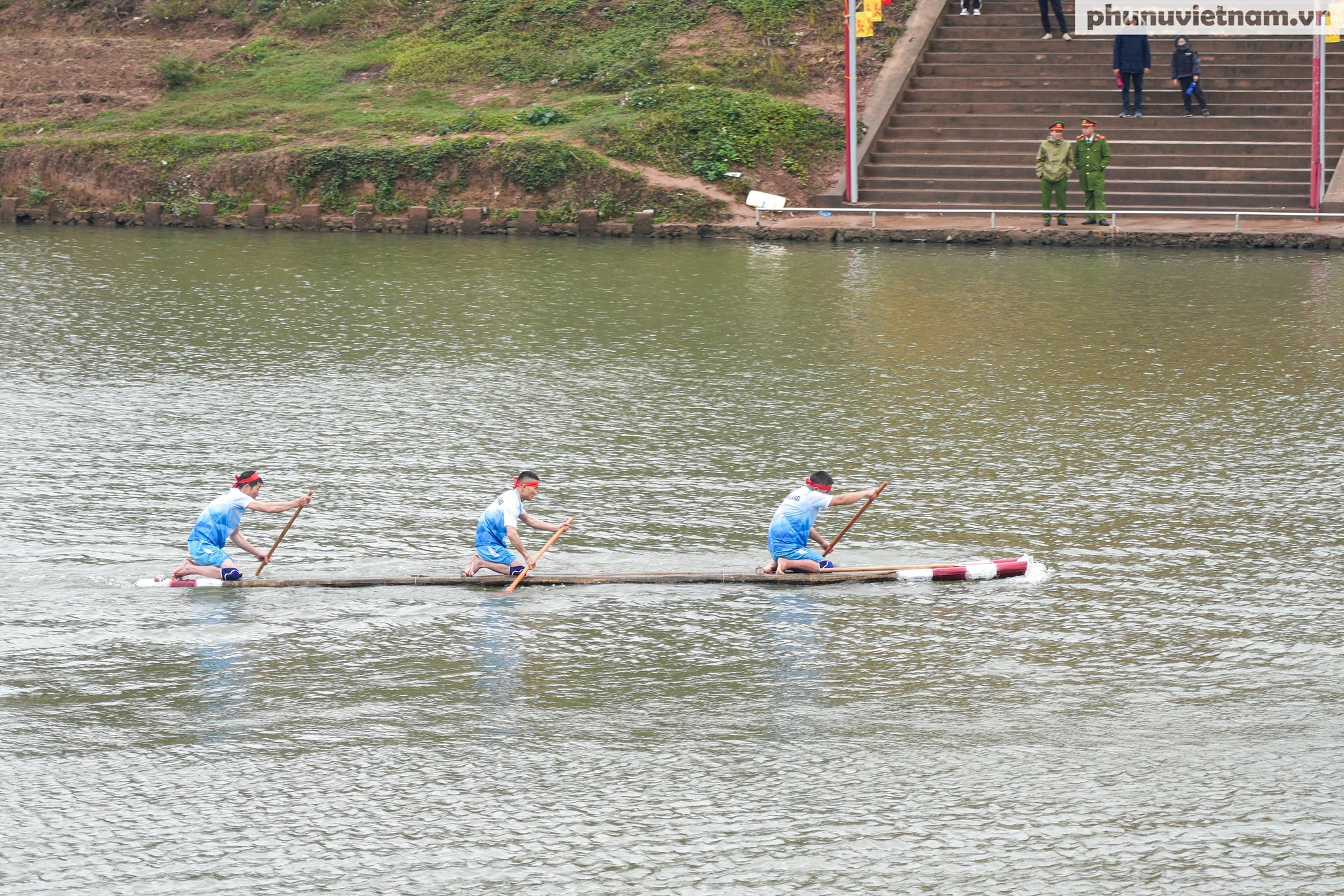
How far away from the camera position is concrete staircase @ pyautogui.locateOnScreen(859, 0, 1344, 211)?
33.5m

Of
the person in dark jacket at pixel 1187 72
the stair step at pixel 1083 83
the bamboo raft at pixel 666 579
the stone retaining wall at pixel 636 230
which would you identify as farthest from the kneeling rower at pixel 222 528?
the person in dark jacket at pixel 1187 72

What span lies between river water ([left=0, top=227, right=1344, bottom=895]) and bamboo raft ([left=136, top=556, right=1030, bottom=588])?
106mm

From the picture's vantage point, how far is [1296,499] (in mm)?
16828

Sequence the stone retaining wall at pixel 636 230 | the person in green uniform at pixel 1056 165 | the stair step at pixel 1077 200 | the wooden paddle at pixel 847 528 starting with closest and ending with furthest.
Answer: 1. the wooden paddle at pixel 847 528
2. the stone retaining wall at pixel 636 230
3. the person in green uniform at pixel 1056 165
4. the stair step at pixel 1077 200

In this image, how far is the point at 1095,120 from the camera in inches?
1396

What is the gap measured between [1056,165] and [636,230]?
9.20m

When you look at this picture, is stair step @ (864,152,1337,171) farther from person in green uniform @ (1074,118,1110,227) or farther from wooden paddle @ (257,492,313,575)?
wooden paddle @ (257,492,313,575)

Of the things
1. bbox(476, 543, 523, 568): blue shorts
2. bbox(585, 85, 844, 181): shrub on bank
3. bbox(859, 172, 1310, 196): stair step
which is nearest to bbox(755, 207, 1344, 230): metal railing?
bbox(859, 172, 1310, 196): stair step

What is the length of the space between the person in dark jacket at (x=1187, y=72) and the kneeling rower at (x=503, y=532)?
25111mm

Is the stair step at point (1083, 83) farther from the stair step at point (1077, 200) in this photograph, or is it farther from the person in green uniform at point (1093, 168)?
the person in green uniform at point (1093, 168)

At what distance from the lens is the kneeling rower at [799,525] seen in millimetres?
14977

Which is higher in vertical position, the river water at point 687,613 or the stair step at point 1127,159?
the stair step at point 1127,159

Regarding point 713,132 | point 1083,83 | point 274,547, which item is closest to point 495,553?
point 274,547

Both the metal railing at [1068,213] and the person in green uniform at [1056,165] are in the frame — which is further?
the person in green uniform at [1056,165]
